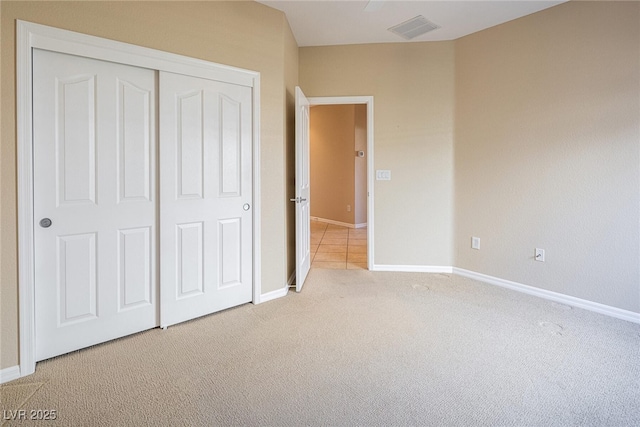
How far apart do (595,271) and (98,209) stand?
12.6ft

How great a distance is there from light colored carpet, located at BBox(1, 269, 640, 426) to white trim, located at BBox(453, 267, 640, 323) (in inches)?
4.2

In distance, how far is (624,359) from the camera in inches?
80.0

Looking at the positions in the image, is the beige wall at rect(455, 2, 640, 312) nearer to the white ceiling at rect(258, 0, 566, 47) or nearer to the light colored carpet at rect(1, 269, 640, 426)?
the white ceiling at rect(258, 0, 566, 47)

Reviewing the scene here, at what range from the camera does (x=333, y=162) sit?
24.9ft

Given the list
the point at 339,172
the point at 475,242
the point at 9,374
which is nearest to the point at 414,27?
the point at 475,242

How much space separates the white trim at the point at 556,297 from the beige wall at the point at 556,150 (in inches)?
2.0

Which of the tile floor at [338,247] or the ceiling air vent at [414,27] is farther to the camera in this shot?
the tile floor at [338,247]

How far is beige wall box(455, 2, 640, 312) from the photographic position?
8.55 feet

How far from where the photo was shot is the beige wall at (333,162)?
7227 millimetres

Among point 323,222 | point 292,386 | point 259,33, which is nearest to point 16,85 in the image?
point 259,33

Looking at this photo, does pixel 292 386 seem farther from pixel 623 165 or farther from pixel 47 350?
pixel 623 165

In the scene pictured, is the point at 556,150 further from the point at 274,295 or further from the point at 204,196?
the point at 204,196

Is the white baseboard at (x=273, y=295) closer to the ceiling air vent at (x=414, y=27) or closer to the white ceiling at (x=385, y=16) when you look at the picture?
the white ceiling at (x=385, y=16)

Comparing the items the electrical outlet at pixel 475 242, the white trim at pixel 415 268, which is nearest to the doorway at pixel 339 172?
the white trim at pixel 415 268
